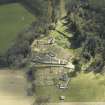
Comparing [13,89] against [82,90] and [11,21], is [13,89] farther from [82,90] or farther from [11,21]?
[11,21]

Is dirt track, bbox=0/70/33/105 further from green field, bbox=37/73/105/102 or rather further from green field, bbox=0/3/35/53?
green field, bbox=0/3/35/53

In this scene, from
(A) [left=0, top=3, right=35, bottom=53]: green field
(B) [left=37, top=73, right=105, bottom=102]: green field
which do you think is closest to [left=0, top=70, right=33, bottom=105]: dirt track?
(B) [left=37, top=73, right=105, bottom=102]: green field

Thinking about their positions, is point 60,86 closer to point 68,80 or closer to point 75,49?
point 68,80

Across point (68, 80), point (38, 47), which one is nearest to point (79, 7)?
point (38, 47)

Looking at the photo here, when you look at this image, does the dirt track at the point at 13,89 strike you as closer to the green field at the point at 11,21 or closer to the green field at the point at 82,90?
the green field at the point at 82,90

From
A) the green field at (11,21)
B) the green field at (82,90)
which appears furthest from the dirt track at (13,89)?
the green field at (11,21)
